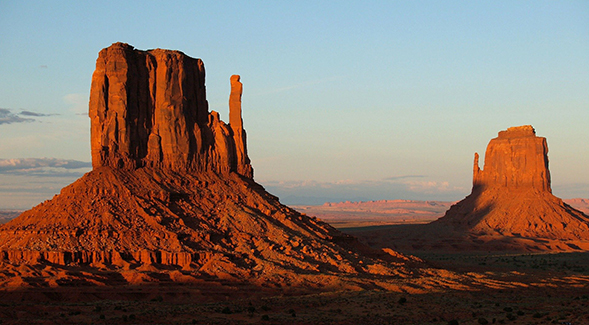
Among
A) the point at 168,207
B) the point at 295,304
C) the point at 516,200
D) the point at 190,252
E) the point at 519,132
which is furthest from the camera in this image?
the point at 519,132

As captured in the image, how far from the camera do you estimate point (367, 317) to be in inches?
1929

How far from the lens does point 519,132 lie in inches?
5994

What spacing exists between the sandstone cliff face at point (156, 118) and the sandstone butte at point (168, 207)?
9 centimetres

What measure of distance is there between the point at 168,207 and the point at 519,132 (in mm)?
101490

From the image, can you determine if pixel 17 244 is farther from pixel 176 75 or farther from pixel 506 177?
pixel 506 177

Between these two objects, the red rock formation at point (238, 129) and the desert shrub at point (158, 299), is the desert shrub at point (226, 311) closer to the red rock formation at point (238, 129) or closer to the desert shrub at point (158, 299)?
the desert shrub at point (158, 299)

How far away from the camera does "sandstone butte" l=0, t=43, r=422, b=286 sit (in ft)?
200

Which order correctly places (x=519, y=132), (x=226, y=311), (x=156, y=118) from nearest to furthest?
(x=226, y=311)
(x=156, y=118)
(x=519, y=132)

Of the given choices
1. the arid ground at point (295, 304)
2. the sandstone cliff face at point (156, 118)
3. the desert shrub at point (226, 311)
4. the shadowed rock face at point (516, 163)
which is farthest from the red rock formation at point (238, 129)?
the shadowed rock face at point (516, 163)

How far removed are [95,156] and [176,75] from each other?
1049 cm

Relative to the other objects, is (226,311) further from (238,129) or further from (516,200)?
(516,200)

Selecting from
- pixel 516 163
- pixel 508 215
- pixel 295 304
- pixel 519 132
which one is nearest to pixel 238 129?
pixel 295 304

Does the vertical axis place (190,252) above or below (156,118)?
below

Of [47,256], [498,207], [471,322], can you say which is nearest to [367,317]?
[471,322]
